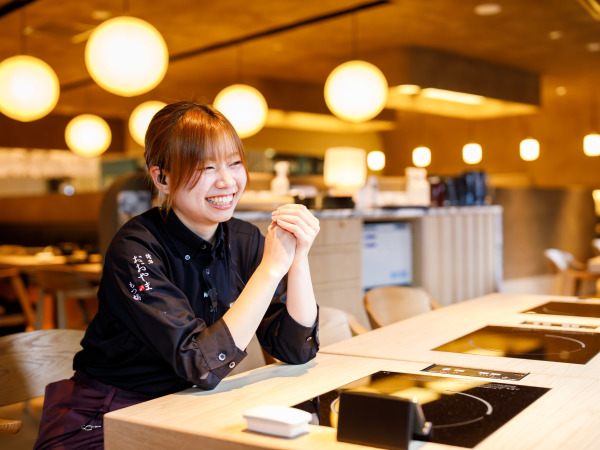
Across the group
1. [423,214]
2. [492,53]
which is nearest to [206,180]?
[423,214]

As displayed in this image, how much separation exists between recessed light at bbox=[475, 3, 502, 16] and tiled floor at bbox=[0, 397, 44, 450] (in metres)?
4.68

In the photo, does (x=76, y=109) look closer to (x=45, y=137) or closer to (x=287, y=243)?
(x=45, y=137)

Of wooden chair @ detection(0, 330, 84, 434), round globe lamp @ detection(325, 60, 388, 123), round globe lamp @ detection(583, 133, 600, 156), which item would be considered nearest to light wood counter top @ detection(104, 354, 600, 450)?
wooden chair @ detection(0, 330, 84, 434)

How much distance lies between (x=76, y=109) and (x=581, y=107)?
8504mm

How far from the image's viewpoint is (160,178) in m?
1.63

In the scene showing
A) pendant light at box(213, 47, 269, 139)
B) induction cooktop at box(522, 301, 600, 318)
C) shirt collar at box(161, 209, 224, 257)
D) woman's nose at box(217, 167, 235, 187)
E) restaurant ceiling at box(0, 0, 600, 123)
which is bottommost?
induction cooktop at box(522, 301, 600, 318)

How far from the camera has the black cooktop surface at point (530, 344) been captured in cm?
166

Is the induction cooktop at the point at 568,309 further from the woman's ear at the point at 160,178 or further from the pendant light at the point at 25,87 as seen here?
the pendant light at the point at 25,87

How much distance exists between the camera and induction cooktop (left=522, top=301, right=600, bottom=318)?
2.32 metres

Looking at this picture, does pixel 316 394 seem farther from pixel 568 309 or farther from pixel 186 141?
pixel 568 309

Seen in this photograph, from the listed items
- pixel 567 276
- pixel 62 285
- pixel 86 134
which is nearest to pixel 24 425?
pixel 62 285

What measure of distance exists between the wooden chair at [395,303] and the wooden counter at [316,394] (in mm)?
957

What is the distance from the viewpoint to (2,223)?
7.97m

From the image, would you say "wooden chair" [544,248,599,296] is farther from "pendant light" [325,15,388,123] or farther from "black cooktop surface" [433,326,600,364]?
"black cooktop surface" [433,326,600,364]
